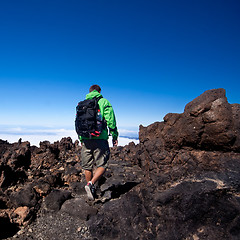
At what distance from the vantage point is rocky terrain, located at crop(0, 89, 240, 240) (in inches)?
151

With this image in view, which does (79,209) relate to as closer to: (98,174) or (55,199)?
(55,199)

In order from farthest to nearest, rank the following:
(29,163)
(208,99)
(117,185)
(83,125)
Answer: (29,163) → (117,185) → (83,125) → (208,99)

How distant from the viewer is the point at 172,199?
413 centimetres

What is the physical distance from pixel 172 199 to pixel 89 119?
297 cm

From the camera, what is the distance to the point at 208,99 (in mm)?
4645

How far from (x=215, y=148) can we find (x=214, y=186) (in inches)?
37.2

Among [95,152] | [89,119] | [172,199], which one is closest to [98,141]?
[95,152]

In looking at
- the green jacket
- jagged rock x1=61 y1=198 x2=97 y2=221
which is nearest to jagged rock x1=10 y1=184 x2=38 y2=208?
jagged rock x1=61 y1=198 x2=97 y2=221

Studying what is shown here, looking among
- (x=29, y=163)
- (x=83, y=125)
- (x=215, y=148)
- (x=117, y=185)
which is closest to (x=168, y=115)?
(x=215, y=148)

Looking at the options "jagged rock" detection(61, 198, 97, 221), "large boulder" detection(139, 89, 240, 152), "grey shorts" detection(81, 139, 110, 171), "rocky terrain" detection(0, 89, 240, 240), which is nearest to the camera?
"rocky terrain" detection(0, 89, 240, 240)

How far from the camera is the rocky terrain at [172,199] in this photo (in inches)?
151

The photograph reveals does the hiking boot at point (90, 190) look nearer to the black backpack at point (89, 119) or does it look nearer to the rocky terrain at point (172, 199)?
the rocky terrain at point (172, 199)

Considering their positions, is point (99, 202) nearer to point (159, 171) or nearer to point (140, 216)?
point (140, 216)

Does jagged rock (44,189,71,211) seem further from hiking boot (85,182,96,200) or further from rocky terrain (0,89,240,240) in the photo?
hiking boot (85,182,96,200)
